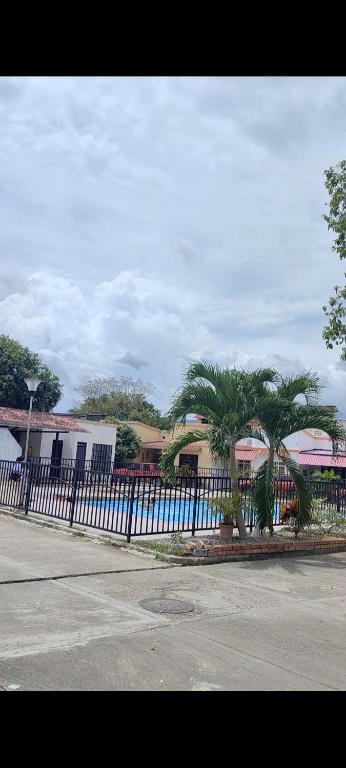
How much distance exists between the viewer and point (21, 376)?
41.6 m

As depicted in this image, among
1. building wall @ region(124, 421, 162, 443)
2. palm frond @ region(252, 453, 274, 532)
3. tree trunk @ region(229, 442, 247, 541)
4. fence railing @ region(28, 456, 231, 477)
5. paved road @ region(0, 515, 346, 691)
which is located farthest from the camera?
Answer: building wall @ region(124, 421, 162, 443)

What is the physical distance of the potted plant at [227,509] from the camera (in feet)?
34.1

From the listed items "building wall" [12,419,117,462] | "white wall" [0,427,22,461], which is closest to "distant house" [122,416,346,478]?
"building wall" [12,419,117,462]

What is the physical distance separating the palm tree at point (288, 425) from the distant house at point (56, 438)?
14.3m

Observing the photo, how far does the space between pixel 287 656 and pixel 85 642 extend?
5.74ft

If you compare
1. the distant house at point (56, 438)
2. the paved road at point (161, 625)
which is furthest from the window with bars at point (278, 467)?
the distant house at point (56, 438)

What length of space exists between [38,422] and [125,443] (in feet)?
34.9

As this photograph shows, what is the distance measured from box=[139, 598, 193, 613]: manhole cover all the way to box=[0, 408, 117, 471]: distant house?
18063mm

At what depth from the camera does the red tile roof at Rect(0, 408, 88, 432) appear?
24156mm

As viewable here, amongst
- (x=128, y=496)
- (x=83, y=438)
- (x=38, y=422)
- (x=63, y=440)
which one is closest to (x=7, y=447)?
(x=38, y=422)

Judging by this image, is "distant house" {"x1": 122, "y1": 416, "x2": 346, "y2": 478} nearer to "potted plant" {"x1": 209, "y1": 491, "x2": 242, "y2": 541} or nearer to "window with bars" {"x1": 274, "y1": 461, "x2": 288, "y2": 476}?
"window with bars" {"x1": 274, "y1": 461, "x2": 288, "y2": 476}
